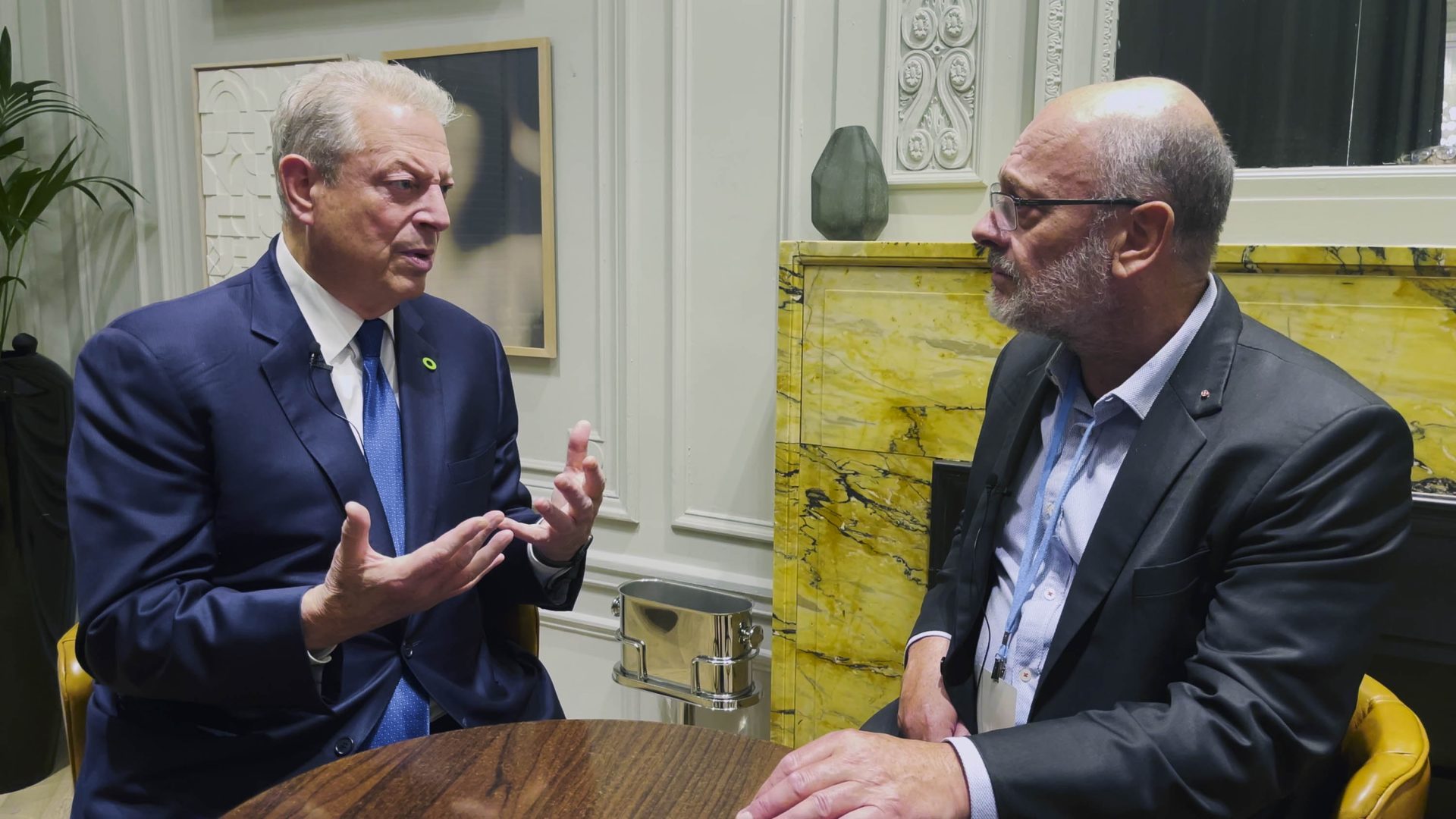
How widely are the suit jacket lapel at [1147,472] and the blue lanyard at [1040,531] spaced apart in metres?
0.11

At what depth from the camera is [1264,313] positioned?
210 cm

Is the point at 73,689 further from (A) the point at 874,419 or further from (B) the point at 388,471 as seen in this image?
(A) the point at 874,419

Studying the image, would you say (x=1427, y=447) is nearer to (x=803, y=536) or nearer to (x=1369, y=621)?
(x=1369, y=621)

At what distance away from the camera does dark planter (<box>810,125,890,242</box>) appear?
2.46 meters

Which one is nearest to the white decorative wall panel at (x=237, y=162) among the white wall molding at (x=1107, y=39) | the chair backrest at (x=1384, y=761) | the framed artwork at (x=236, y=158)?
→ the framed artwork at (x=236, y=158)

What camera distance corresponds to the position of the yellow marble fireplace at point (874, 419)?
6.81 ft

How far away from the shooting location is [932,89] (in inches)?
99.4

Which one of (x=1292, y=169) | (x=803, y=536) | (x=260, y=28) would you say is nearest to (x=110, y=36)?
(x=260, y=28)

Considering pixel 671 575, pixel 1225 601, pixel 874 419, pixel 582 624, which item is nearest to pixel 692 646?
pixel 671 575

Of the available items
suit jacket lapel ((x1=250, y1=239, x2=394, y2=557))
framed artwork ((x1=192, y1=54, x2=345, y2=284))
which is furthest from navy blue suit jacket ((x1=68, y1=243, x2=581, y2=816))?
framed artwork ((x1=192, y1=54, x2=345, y2=284))

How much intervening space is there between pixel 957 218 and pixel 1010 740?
166cm

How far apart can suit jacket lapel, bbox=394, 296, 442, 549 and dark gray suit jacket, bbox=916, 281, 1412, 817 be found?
102 centimetres

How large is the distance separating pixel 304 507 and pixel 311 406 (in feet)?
0.53

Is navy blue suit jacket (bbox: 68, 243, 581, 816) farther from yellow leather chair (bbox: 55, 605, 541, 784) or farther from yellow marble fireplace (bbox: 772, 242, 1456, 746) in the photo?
yellow marble fireplace (bbox: 772, 242, 1456, 746)
